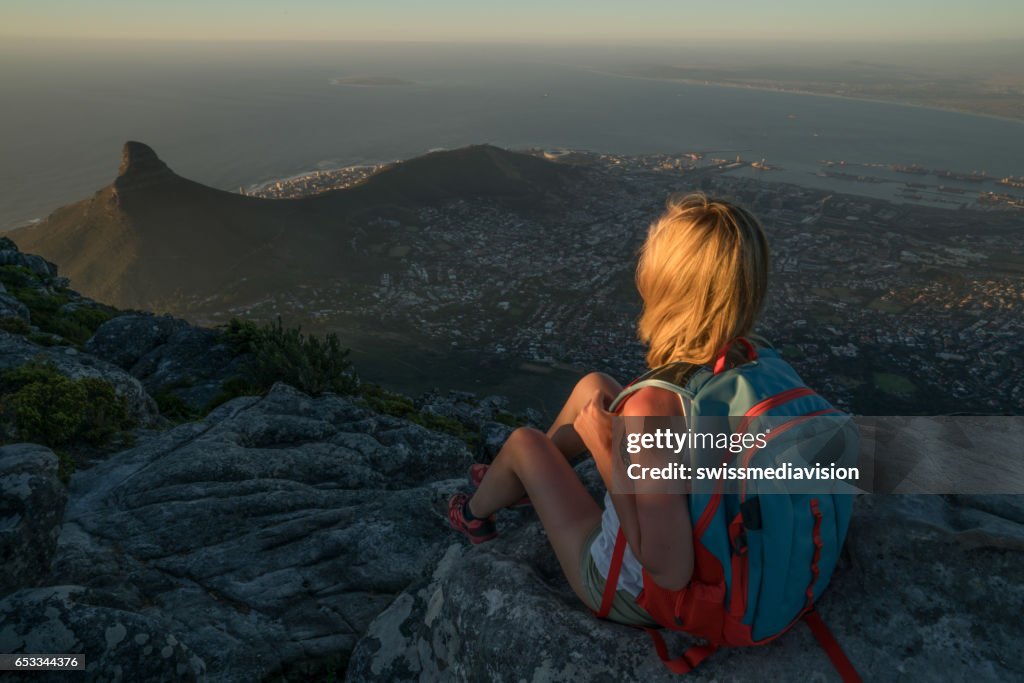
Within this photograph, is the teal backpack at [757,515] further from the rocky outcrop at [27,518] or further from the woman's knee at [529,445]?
the rocky outcrop at [27,518]

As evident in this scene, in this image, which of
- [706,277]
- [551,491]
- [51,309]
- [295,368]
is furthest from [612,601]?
[51,309]

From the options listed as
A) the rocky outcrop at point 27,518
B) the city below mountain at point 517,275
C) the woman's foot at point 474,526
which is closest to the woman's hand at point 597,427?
the woman's foot at point 474,526

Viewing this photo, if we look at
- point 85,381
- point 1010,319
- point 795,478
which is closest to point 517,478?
point 795,478

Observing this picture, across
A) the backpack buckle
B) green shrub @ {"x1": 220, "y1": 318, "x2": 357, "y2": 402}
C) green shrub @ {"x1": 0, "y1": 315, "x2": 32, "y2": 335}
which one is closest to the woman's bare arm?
the backpack buckle

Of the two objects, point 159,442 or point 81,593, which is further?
point 159,442

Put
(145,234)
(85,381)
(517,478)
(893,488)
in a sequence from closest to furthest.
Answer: (893,488), (517,478), (85,381), (145,234)

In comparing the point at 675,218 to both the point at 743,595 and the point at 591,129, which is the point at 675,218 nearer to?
the point at 743,595
